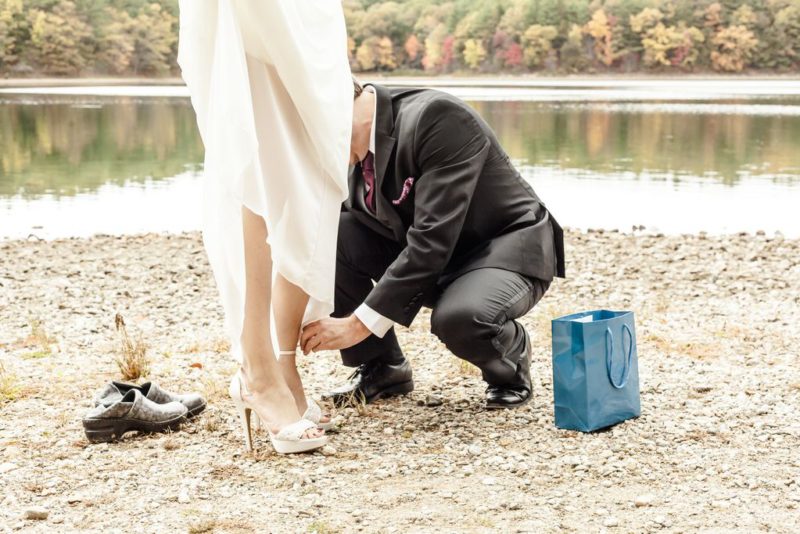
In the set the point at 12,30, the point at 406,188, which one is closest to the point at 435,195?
the point at 406,188

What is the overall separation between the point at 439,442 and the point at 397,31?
8530 centimetres

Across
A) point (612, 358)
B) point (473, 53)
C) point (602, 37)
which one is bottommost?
point (612, 358)

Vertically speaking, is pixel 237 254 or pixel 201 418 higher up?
pixel 237 254

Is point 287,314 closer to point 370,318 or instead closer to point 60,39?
point 370,318

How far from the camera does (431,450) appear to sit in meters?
3.37

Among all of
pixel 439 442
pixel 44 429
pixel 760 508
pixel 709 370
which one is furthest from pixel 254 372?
pixel 709 370

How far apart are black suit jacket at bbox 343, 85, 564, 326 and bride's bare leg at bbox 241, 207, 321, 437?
37cm

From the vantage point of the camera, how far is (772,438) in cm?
337

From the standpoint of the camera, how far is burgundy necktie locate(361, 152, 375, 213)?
138 inches

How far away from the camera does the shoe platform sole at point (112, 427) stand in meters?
3.45

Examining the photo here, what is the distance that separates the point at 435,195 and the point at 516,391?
911 millimetres

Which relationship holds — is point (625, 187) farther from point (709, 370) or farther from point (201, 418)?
point (201, 418)

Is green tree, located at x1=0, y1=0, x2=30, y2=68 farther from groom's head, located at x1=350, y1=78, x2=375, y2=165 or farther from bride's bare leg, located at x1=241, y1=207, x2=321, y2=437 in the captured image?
bride's bare leg, located at x1=241, y1=207, x2=321, y2=437

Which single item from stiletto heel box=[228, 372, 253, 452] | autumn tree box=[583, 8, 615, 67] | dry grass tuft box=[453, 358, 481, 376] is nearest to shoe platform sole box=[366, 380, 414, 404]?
dry grass tuft box=[453, 358, 481, 376]
